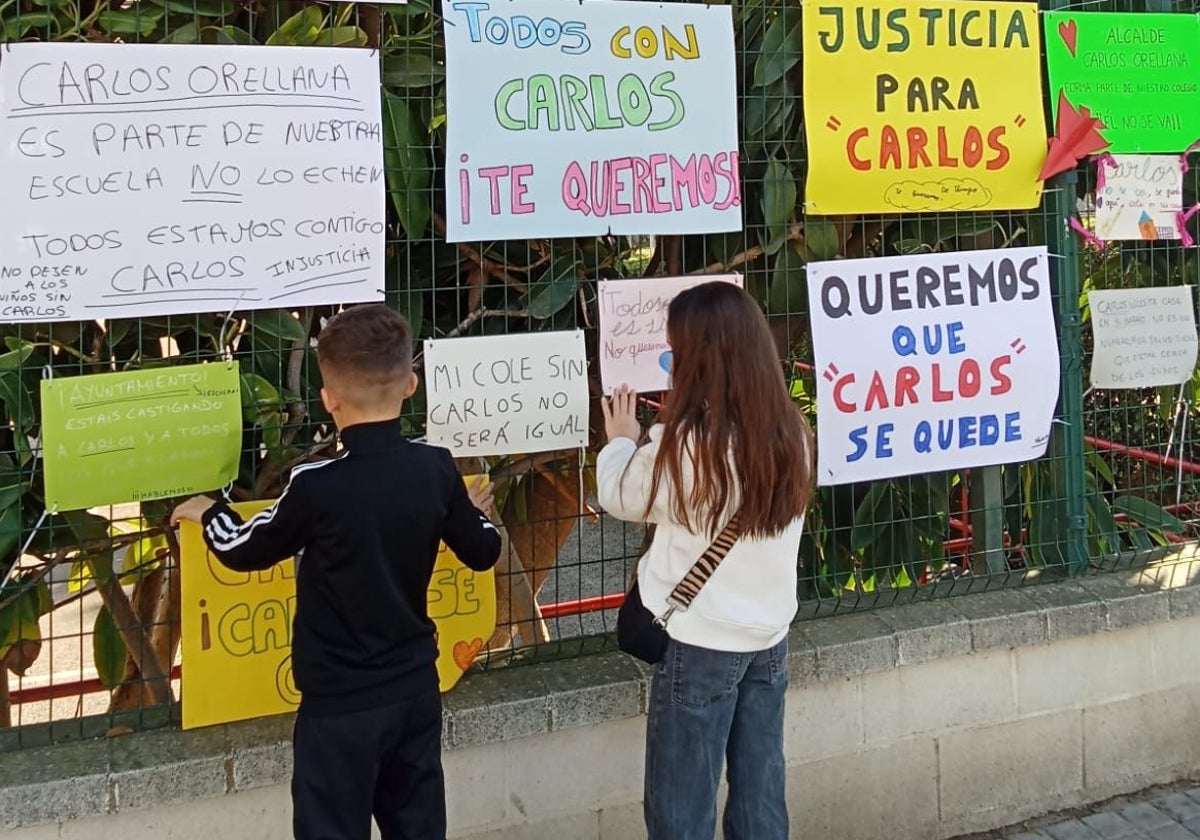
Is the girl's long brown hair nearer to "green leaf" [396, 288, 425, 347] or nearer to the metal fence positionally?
the metal fence

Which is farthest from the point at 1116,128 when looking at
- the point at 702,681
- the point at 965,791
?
the point at 702,681

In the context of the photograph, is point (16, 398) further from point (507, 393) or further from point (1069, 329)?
point (1069, 329)

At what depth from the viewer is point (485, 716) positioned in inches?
112

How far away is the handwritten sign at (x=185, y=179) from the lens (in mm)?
2461

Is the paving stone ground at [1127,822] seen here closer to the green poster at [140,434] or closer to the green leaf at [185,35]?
the green poster at [140,434]

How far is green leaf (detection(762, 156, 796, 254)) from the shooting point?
316 cm

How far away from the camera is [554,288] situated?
2.96 metres

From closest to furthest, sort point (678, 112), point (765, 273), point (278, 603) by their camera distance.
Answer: point (278, 603)
point (678, 112)
point (765, 273)

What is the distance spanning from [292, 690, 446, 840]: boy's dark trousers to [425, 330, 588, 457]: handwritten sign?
30.4 inches

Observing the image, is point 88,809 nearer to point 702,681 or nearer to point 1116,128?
point 702,681

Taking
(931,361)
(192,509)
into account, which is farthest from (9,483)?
(931,361)

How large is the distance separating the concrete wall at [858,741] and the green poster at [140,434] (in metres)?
0.63

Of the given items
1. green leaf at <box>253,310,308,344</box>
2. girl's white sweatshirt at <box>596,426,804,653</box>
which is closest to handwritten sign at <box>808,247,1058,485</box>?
girl's white sweatshirt at <box>596,426,804,653</box>

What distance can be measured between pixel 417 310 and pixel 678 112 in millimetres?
917
